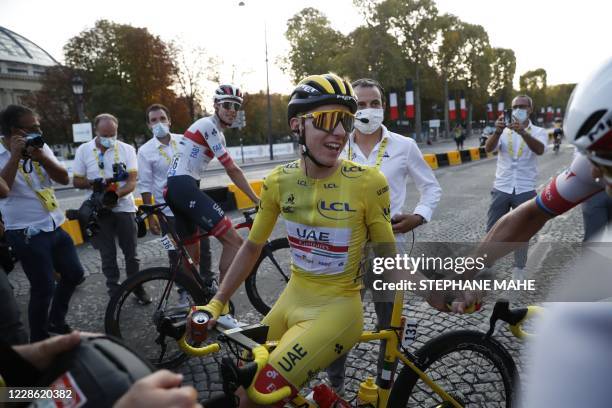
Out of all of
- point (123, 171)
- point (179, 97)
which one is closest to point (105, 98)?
point (179, 97)

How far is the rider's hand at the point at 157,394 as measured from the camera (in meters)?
0.70

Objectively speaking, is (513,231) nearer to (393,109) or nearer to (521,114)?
(521,114)

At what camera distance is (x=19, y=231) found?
11.5ft

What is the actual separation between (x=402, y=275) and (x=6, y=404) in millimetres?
1604

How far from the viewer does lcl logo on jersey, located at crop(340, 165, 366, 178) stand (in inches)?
78.3

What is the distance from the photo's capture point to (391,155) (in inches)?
114

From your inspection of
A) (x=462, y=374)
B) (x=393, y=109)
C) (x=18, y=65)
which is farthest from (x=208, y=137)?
(x=18, y=65)

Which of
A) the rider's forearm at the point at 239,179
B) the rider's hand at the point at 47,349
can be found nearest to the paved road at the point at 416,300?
the rider's forearm at the point at 239,179

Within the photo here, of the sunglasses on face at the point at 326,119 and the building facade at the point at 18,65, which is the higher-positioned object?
the building facade at the point at 18,65

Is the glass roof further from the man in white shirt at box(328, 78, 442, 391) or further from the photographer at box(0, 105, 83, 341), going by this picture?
Answer: the man in white shirt at box(328, 78, 442, 391)

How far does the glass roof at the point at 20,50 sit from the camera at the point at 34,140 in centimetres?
4931

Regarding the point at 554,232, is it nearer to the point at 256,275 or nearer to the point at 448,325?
the point at 448,325

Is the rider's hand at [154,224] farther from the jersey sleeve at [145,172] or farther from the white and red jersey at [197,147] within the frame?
A: the white and red jersey at [197,147]

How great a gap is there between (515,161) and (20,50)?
208ft
